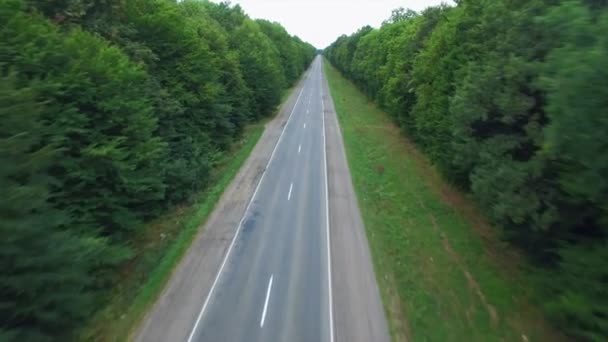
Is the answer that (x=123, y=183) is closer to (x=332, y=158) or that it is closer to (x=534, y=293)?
(x=534, y=293)

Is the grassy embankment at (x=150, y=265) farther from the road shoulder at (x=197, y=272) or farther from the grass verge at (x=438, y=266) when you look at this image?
the grass verge at (x=438, y=266)

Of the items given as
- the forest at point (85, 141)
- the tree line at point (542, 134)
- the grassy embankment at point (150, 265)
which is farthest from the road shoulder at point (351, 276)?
the forest at point (85, 141)

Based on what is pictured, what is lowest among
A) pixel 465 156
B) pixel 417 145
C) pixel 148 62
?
pixel 417 145

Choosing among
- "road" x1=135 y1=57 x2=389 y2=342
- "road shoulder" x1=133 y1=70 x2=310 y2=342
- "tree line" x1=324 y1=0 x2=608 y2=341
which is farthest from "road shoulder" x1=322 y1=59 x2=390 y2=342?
"tree line" x1=324 y1=0 x2=608 y2=341

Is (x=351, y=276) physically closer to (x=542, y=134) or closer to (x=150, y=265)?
(x=150, y=265)

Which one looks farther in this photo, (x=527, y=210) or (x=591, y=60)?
(x=527, y=210)

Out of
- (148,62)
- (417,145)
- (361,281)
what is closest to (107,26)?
(148,62)
